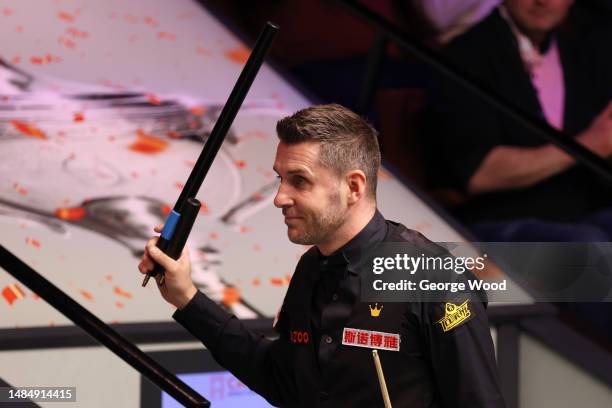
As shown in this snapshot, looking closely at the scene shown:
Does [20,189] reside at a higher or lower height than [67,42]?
lower

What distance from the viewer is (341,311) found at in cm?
158

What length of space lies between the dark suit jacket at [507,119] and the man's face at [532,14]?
0.21 feet

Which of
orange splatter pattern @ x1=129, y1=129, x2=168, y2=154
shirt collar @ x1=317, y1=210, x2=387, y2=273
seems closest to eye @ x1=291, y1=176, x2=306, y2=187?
shirt collar @ x1=317, y1=210, x2=387, y2=273

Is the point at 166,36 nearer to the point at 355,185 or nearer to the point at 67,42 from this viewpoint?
the point at 67,42

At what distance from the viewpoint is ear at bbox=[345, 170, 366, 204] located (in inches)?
61.4

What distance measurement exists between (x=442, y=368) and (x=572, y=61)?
6.77ft

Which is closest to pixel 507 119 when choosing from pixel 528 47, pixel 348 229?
pixel 528 47

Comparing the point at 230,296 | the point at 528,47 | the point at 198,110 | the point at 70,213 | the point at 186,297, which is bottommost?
the point at 186,297

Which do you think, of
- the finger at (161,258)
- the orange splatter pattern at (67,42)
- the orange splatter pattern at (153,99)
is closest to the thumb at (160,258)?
the finger at (161,258)

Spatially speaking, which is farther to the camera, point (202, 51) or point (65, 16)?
point (202, 51)

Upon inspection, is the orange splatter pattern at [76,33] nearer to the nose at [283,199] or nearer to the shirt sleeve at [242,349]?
the shirt sleeve at [242,349]

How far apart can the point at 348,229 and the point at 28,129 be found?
51.7 inches

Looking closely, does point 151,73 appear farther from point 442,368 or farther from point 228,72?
point 442,368

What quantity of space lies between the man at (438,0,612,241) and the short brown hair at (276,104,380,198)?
1423 millimetres
